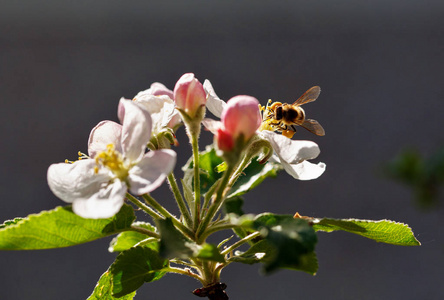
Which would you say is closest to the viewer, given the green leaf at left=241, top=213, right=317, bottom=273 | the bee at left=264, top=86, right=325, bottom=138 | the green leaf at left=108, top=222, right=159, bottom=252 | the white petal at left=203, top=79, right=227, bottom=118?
the green leaf at left=241, top=213, right=317, bottom=273

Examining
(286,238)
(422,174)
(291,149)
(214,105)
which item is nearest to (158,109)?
(214,105)

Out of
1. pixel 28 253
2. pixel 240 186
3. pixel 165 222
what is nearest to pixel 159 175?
pixel 165 222

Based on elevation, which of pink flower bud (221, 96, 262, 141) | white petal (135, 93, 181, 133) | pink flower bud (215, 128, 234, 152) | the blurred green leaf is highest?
white petal (135, 93, 181, 133)

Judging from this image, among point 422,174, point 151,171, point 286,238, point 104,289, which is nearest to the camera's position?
point 286,238

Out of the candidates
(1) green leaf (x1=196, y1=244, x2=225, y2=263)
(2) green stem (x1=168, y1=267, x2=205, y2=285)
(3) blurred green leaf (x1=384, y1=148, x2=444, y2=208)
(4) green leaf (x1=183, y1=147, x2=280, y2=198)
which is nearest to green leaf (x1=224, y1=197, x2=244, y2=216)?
(4) green leaf (x1=183, y1=147, x2=280, y2=198)

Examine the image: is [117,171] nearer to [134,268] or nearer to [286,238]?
[134,268]

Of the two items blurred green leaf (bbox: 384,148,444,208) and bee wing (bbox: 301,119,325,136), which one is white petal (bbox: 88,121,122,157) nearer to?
bee wing (bbox: 301,119,325,136)

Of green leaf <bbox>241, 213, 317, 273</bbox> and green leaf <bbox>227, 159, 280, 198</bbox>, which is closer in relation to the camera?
green leaf <bbox>241, 213, 317, 273</bbox>

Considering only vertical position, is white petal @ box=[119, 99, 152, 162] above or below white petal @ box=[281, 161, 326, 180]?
above
